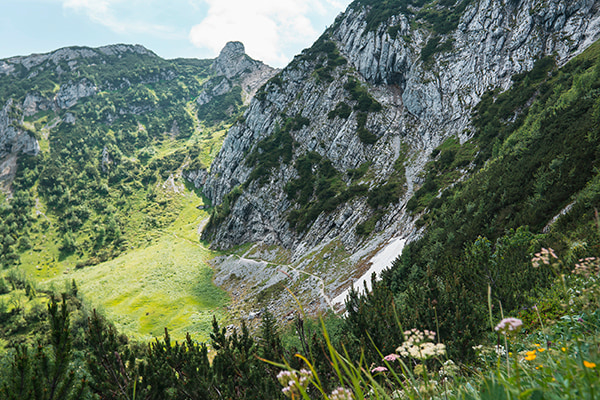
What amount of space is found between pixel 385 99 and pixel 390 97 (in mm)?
1579

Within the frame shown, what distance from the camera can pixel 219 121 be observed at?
19188cm

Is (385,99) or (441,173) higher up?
(385,99)

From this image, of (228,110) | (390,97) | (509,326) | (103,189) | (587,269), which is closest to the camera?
(509,326)

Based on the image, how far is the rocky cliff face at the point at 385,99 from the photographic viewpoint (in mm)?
44656

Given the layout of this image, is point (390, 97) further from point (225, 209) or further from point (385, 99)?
point (225, 209)

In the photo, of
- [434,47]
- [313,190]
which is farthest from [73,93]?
[434,47]

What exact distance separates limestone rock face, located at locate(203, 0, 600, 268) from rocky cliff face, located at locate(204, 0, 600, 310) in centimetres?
23

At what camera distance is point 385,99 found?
68.8m

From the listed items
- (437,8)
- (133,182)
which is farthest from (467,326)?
(133,182)

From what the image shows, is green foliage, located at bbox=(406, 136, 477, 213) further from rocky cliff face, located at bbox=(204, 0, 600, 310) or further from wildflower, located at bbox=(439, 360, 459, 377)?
wildflower, located at bbox=(439, 360, 459, 377)

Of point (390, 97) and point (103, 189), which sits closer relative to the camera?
point (390, 97)

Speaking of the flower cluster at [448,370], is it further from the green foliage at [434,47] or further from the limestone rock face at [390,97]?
the green foliage at [434,47]

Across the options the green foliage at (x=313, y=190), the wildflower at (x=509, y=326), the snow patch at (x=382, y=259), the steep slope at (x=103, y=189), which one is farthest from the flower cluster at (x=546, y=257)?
the green foliage at (x=313, y=190)

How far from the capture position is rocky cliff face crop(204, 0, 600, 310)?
44.7 meters
